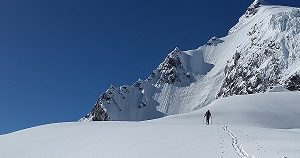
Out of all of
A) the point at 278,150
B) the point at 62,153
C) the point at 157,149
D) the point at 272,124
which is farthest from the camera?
the point at 272,124

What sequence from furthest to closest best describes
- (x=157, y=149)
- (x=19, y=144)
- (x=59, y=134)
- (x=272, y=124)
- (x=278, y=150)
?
(x=272, y=124)
(x=59, y=134)
(x=19, y=144)
(x=157, y=149)
(x=278, y=150)

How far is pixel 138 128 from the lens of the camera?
34906 millimetres

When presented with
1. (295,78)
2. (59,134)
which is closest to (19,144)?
(59,134)

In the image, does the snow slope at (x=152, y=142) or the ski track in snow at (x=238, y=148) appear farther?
the snow slope at (x=152, y=142)

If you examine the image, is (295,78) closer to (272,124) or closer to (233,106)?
(233,106)

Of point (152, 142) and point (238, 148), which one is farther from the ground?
point (152, 142)

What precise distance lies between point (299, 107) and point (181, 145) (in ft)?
141

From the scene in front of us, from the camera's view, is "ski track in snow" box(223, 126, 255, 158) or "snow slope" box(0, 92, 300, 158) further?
"snow slope" box(0, 92, 300, 158)

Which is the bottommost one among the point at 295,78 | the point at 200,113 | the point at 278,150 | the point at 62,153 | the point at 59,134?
the point at 278,150

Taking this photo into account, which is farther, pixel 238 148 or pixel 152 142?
pixel 152 142

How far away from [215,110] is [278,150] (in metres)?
41.2

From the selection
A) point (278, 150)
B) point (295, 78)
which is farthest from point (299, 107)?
point (295, 78)

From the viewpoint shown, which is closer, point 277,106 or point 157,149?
point 157,149

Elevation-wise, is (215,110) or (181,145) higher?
(215,110)
